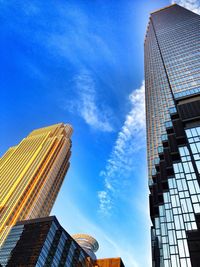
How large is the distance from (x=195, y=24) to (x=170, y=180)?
10292cm

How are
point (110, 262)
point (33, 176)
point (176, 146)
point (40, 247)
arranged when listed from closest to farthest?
1. point (176, 146)
2. point (40, 247)
3. point (110, 262)
4. point (33, 176)

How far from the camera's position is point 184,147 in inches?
2490

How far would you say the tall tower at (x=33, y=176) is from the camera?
128625 mm

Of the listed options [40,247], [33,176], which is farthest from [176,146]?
[33,176]

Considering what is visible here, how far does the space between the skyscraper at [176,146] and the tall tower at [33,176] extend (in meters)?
63.9

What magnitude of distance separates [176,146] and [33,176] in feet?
312

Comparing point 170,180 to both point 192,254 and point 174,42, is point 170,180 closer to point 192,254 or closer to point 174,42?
point 192,254

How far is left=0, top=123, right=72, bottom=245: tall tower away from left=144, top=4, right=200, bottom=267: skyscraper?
63.9 m

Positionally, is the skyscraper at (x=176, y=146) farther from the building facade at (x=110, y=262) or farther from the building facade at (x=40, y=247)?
the building facade at (x=110, y=262)

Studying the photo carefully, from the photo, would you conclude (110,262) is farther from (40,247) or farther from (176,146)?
(176,146)

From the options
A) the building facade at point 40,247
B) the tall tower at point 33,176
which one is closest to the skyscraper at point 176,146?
the building facade at point 40,247

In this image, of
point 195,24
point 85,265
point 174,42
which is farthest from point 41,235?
point 195,24

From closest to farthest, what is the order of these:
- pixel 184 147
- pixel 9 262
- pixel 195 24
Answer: pixel 184 147 < pixel 9 262 < pixel 195 24

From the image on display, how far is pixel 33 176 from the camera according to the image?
146m
